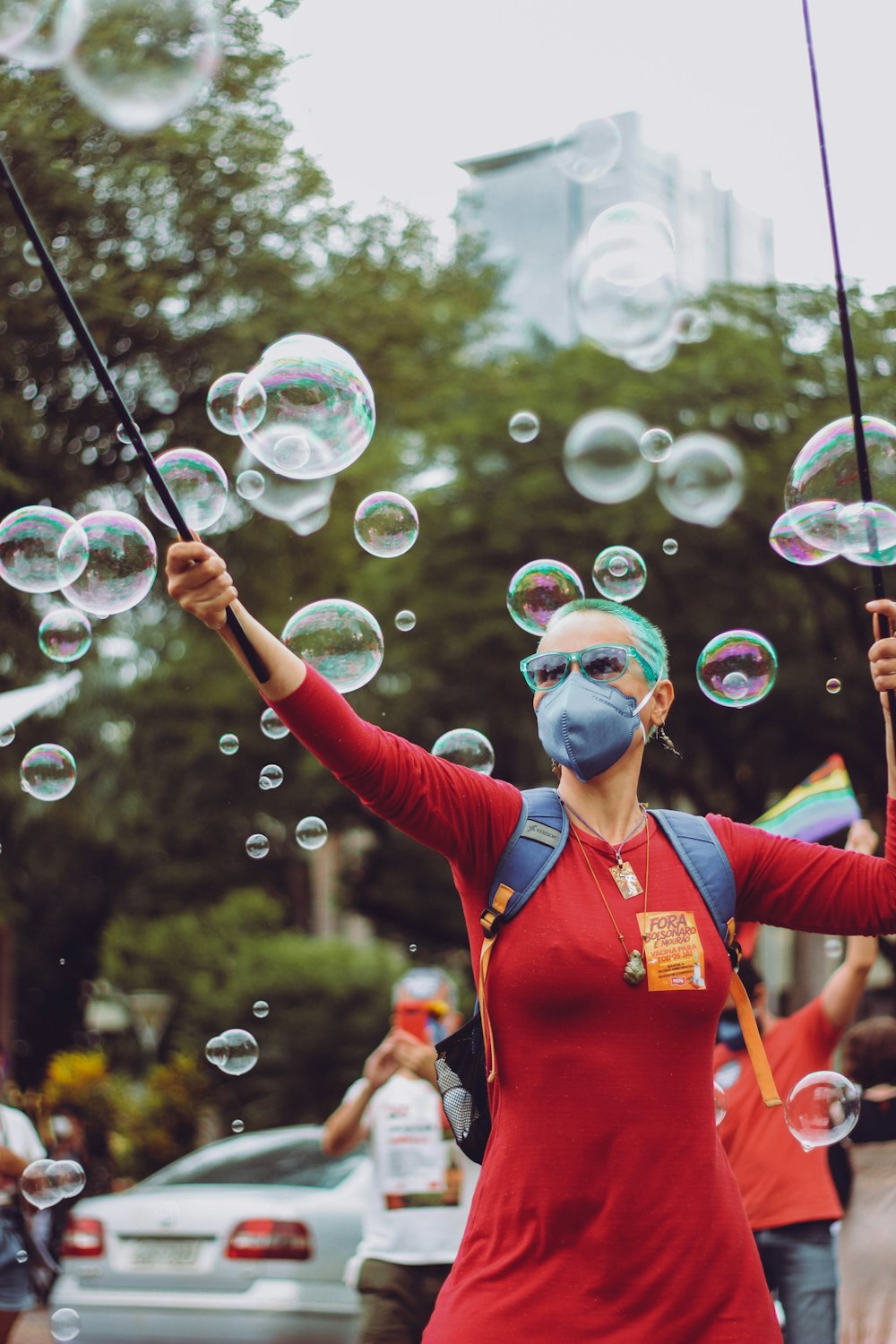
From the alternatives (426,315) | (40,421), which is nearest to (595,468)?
(40,421)

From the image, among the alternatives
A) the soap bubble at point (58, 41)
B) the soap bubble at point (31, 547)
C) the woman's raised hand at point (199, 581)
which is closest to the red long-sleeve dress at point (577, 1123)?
the woman's raised hand at point (199, 581)

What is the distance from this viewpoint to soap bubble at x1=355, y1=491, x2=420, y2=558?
4566 millimetres

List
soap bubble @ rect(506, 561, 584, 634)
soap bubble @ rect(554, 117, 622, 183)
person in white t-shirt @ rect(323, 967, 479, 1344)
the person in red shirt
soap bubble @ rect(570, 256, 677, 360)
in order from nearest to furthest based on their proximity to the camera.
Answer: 1. soap bubble @ rect(506, 561, 584, 634)
2. the person in red shirt
3. person in white t-shirt @ rect(323, 967, 479, 1344)
4. soap bubble @ rect(570, 256, 677, 360)
5. soap bubble @ rect(554, 117, 622, 183)

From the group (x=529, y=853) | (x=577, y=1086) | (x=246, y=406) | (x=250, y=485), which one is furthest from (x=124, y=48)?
(x=577, y=1086)

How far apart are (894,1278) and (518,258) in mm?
12249

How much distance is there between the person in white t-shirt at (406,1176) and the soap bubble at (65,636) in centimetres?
162

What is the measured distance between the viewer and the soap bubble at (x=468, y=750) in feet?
14.4

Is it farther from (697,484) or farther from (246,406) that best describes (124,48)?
(246,406)

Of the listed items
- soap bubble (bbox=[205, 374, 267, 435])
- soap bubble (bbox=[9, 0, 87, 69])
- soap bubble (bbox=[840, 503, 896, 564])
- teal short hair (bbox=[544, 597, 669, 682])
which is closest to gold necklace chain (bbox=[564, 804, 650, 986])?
teal short hair (bbox=[544, 597, 669, 682])

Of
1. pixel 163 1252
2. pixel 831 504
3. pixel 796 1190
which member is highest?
pixel 831 504

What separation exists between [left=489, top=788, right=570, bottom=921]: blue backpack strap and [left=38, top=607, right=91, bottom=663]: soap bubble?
9.50 ft

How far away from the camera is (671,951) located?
2410 mm

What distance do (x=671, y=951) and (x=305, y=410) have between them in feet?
6.87

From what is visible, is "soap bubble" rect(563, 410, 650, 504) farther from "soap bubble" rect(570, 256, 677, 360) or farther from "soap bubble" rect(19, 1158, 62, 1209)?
"soap bubble" rect(19, 1158, 62, 1209)
